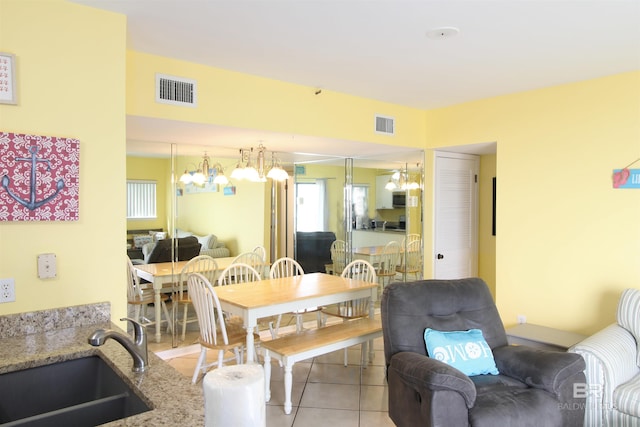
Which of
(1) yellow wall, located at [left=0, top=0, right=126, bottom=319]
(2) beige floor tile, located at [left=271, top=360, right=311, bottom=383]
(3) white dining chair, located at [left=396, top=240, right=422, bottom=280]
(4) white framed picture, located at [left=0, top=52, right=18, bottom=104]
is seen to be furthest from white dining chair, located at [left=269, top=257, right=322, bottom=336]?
(4) white framed picture, located at [left=0, top=52, right=18, bottom=104]

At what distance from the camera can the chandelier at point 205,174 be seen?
4250mm

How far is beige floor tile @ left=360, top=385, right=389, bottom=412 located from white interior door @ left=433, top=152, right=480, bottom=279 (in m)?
1.82

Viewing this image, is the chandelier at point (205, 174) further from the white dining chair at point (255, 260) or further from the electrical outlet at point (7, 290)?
the electrical outlet at point (7, 290)

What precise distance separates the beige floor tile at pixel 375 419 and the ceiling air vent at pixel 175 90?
98.0 inches

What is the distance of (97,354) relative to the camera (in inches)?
68.2

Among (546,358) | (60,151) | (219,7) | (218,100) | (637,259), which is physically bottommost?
(546,358)

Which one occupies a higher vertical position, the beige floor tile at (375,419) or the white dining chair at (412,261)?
the white dining chair at (412,261)

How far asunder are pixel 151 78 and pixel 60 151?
3.74 feet

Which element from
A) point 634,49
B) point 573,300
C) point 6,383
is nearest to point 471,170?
point 573,300

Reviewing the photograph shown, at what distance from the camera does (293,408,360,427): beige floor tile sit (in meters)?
2.83

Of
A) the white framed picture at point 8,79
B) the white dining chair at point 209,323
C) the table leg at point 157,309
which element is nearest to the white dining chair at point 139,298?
the table leg at point 157,309

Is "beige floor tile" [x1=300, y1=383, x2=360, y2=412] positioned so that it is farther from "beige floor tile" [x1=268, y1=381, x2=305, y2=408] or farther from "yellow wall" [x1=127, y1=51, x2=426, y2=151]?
"yellow wall" [x1=127, y1=51, x2=426, y2=151]

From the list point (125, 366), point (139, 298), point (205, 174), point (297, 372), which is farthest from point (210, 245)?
point (125, 366)

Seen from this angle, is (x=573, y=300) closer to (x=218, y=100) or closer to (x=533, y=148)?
(x=533, y=148)
